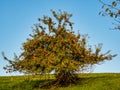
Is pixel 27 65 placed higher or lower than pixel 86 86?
higher

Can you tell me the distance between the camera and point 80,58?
127 ft

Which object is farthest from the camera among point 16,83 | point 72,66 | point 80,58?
point 16,83

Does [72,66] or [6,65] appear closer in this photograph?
[72,66]

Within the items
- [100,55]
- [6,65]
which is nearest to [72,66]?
[100,55]

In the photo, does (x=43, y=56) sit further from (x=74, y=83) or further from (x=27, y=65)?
(x=74, y=83)

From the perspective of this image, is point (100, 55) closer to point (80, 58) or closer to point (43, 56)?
point (80, 58)

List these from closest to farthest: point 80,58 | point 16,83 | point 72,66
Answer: point 72,66, point 80,58, point 16,83

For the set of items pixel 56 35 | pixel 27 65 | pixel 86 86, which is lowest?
pixel 86 86

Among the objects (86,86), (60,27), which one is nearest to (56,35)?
(60,27)

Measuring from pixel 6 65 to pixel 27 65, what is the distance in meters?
2.49

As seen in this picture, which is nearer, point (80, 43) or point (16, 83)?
point (80, 43)

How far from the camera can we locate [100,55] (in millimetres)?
39219

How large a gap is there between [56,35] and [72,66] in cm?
416

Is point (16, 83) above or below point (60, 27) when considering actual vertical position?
below
